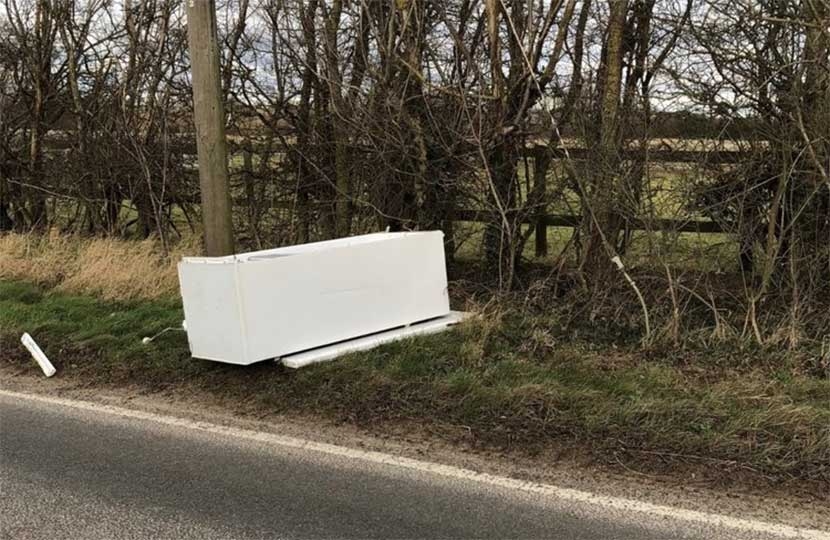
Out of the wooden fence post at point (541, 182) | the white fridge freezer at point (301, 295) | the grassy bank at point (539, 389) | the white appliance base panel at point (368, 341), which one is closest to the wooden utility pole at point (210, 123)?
the white fridge freezer at point (301, 295)

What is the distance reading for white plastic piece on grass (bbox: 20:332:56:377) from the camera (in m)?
6.29

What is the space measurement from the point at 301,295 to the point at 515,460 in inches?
90.9

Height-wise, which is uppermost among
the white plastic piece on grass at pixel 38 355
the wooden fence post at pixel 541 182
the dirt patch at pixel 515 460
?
the wooden fence post at pixel 541 182

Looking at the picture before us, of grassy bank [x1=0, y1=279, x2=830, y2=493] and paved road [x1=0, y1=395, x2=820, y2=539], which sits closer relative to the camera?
paved road [x1=0, y1=395, x2=820, y2=539]

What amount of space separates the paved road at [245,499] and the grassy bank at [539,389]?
615 millimetres

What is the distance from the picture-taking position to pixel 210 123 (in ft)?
21.9

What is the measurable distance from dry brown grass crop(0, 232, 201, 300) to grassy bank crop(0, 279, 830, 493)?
1.58 m

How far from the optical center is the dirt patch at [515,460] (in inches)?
145

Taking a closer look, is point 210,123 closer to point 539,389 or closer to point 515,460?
point 539,389

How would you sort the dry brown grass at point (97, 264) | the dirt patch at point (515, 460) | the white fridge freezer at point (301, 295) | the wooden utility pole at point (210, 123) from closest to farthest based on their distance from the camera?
the dirt patch at point (515, 460), the white fridge freezer at point (301, 295), the wooden utility pole at point (210, 123), the dry brown grass at point (97, 264)

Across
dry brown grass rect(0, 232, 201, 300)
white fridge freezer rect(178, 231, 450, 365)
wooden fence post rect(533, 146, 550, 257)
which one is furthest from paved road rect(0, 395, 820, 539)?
wooden fence post rect(533, 146, 550, 257)

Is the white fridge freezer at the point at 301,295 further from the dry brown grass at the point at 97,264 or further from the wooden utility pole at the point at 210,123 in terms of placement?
the dry brown grass at the point at 97,264

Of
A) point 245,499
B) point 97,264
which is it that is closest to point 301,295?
point 245,499

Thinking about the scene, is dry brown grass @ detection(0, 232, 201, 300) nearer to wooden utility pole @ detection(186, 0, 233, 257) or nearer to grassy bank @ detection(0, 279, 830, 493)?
grassy bank @ detection(0, 279, 830, 493)
